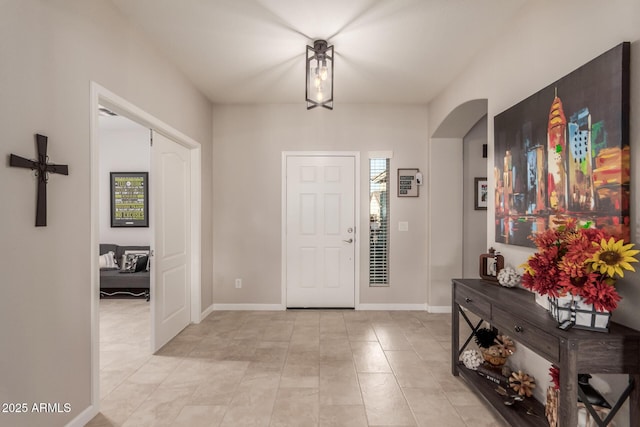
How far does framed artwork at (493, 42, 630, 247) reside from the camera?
57.8 inches

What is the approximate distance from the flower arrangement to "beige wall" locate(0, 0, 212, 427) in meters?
2.47

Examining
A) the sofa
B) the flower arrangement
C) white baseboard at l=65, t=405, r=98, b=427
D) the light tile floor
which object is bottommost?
the light tile floor

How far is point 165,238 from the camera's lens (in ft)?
10.5

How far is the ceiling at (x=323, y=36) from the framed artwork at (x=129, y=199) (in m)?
2.76

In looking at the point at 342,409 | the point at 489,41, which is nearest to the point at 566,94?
the point at 489,41

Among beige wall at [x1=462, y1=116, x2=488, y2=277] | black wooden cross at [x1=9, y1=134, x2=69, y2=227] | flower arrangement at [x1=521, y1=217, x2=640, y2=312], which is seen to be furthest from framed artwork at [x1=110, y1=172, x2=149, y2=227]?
flower arrangement at [x1=521, y1=217, x2=640, y2=312]

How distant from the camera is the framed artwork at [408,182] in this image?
14.2ft

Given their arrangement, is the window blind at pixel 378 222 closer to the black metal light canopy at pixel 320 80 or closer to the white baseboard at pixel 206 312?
the black metal light canopy at pixel 320 80

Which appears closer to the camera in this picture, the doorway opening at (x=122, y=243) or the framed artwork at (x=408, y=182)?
the doorway opening at (x=122, y=243)

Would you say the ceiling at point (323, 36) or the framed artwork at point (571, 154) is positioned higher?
the ceiling at point (323, 36)

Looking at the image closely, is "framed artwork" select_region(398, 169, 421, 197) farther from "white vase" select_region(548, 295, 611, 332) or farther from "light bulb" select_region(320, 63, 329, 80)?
"white vase" select_region(548, 295, 611, 332)

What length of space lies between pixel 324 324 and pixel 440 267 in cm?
167

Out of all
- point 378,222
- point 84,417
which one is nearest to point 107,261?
point 84,417

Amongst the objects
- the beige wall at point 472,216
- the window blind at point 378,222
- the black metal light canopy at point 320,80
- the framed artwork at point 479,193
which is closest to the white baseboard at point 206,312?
the window blind at point 378,222
